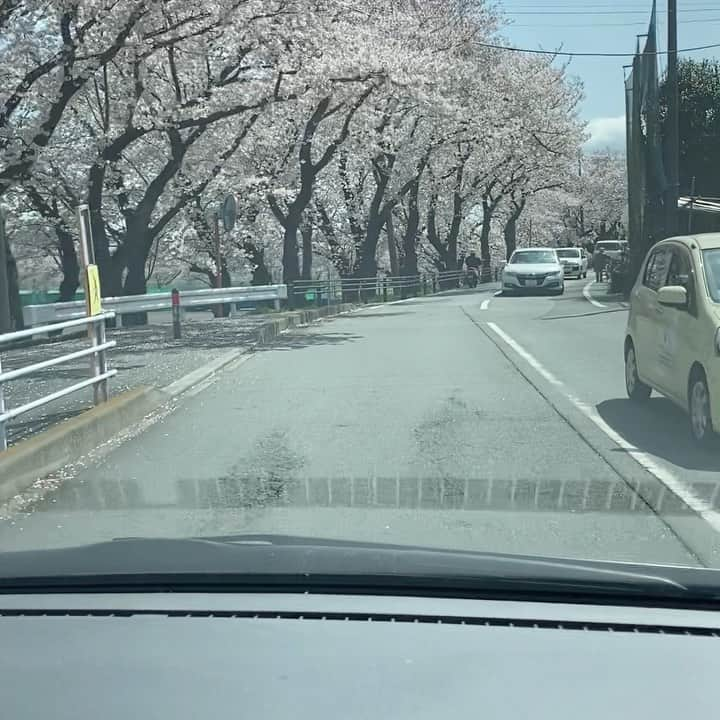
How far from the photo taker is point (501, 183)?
59219 millimetres

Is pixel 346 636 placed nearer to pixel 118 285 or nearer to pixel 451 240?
→ pixel 118 285

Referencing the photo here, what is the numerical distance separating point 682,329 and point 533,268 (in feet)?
88.7

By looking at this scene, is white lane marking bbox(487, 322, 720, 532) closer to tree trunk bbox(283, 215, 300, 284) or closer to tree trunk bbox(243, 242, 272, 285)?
tree trunk bbox(283, 215, 300, 284)

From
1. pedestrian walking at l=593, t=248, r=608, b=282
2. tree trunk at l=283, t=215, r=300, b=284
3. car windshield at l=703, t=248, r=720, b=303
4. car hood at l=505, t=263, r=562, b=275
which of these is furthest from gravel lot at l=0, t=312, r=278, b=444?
pedestrian walking at l=593, t=248, r=608, b=282

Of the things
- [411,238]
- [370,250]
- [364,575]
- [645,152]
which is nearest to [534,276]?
[645,152]

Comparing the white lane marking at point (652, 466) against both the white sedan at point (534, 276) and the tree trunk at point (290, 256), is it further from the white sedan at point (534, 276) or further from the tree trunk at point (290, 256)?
the white sedan at point (534, 276)

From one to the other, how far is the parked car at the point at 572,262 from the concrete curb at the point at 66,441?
49972mm

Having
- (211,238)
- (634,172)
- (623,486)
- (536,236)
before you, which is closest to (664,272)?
(623,486)

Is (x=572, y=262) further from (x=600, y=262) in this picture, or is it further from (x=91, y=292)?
(x=91, y=292)

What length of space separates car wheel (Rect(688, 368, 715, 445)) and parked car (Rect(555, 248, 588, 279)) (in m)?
50.7

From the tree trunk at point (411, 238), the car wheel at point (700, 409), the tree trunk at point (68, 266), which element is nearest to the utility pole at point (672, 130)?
the tree trunk at point (68, 266)

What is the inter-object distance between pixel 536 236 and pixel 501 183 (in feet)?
88.2

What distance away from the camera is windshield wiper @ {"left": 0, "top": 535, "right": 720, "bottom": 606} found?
119 inches

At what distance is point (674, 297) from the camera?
28.3 feet
